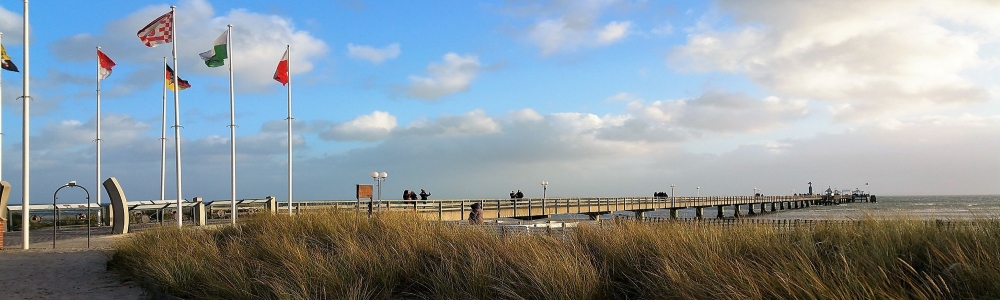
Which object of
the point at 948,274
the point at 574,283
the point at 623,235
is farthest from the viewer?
the point at 623,235

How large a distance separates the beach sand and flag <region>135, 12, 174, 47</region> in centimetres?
728

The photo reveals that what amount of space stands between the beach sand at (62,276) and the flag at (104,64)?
14322mm

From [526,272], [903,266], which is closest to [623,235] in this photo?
[526,272]

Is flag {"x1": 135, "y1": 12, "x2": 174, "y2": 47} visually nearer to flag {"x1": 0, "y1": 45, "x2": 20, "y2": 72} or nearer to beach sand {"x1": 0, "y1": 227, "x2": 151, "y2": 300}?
flag {"x1": 0, "y1": 45, "x2": 20, "y2": 72}

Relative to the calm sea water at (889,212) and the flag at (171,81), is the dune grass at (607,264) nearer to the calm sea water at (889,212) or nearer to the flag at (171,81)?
the calm sea water at (889,212)

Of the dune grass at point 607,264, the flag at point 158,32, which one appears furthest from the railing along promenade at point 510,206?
the flag at point 158,32

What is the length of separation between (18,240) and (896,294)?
25275mm

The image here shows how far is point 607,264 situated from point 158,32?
20090 millimetres

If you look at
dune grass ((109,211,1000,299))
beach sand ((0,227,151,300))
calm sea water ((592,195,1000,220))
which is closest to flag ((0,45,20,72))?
beach sand ((0,227,151,300))

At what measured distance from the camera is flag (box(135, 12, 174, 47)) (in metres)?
23.8

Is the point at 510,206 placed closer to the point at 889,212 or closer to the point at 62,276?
the point at 62,276

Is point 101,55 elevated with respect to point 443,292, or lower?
elevated

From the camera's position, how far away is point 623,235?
10094 mm

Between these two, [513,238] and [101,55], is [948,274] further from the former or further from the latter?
[101,55]
